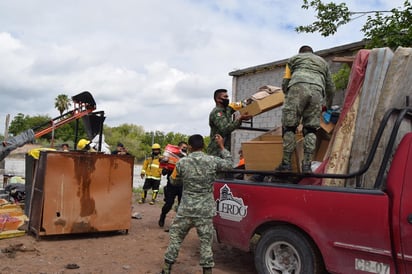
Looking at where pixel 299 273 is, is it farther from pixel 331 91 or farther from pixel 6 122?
pixel 6 122

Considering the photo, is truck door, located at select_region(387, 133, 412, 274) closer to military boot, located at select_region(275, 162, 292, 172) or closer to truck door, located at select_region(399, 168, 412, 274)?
truck door, located at select_region(399, 168, 412, 274)

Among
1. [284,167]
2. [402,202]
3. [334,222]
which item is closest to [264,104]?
[284,167]

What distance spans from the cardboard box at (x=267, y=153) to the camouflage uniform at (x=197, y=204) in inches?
17.7

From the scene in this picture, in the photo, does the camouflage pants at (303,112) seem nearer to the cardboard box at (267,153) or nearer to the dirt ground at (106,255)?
the cardboard box at (267,153)

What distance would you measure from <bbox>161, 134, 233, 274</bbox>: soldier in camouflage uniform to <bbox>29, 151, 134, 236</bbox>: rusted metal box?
2677mm

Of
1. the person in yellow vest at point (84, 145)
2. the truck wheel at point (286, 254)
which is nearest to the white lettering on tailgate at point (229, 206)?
the truck wheel at point (286, 254)

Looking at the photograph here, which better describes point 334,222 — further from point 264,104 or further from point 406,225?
point 264,104

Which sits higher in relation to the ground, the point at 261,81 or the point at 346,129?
the point at 261,81

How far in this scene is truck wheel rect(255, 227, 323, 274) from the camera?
3879 millimetres

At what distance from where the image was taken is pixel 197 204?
4484 millimetres

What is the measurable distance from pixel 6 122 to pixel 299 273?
8.89 meters

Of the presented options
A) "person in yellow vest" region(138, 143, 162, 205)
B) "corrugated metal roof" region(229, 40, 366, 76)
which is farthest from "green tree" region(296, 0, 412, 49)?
"person in yellow vest" region(138, 143, 162, 205)

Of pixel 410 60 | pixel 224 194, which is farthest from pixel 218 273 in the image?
pixel 410 60

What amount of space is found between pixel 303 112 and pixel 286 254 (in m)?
1.56
